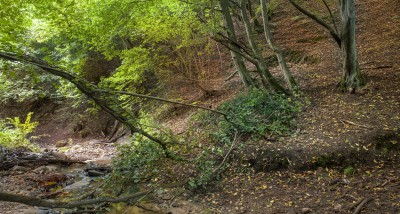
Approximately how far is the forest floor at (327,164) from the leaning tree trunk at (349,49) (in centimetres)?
28

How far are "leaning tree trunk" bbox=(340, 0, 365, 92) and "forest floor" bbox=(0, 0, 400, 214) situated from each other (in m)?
0.28

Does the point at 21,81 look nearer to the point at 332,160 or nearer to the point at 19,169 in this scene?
the point at 19,169

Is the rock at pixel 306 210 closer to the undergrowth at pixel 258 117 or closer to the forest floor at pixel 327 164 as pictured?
the forest floor at pixel 327 164

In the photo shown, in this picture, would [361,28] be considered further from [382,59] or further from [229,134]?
[229,134]

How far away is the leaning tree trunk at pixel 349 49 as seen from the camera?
718 centimetres

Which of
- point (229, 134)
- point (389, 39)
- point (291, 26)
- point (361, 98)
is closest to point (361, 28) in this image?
point (389, 39)

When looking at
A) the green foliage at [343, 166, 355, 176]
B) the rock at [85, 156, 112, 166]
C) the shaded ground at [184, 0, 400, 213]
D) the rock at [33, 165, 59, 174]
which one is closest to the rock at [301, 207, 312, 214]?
the shaded ground at [184, 0, 400, 213]

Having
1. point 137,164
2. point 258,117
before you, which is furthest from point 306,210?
point 137,164


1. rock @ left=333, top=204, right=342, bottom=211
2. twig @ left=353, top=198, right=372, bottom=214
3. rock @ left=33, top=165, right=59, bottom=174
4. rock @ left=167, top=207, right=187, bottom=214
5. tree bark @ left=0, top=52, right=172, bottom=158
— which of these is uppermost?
tree bark @ left=0, top=52, right=172, bottom=158

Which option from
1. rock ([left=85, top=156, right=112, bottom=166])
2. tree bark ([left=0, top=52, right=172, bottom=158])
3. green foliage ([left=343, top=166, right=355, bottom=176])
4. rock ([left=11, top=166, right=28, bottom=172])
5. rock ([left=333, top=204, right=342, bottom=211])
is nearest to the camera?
tree bark ([left=0, top=52, right=172, bottom=158])

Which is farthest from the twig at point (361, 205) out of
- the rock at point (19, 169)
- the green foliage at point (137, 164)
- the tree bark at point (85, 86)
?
the rock at point (19, 169)

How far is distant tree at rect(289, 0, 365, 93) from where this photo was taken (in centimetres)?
721

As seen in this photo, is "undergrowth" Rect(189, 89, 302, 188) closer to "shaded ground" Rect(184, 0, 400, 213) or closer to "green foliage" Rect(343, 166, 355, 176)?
"shaded ground" Rect(184, 0, 400, 213)

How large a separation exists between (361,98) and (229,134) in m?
3.68
